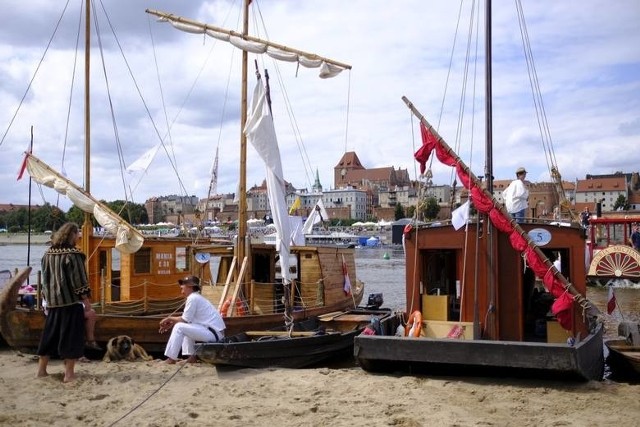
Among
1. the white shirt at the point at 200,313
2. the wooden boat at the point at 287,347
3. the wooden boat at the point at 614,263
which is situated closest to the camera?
the white shirt at the point at 200,313

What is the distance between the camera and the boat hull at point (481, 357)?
31.9ft

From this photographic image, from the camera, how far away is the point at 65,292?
891 centimetres

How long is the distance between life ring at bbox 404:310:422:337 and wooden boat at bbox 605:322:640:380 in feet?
13.0

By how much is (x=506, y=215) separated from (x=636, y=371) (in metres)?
4.24

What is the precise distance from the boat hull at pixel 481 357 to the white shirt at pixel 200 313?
97.1 inches

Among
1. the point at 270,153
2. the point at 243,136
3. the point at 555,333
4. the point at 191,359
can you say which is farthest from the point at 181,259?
the point at 555,333

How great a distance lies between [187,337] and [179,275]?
23.8ft

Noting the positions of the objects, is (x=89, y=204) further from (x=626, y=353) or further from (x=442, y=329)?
(x=626, y=353)

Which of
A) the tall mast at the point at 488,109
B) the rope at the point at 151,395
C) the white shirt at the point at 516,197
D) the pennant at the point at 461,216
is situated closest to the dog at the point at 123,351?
the rope at the point at 151,395

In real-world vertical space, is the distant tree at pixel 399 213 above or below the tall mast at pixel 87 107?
above

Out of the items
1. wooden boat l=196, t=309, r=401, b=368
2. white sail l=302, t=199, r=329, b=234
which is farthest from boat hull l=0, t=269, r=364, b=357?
white sail l=302, t=199, r=329, b=234

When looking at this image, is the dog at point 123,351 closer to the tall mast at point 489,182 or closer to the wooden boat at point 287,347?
the wooden boat at point 287,347

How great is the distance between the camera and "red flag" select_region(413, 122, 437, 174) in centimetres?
1120

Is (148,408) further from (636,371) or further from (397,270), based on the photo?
(397,270)
